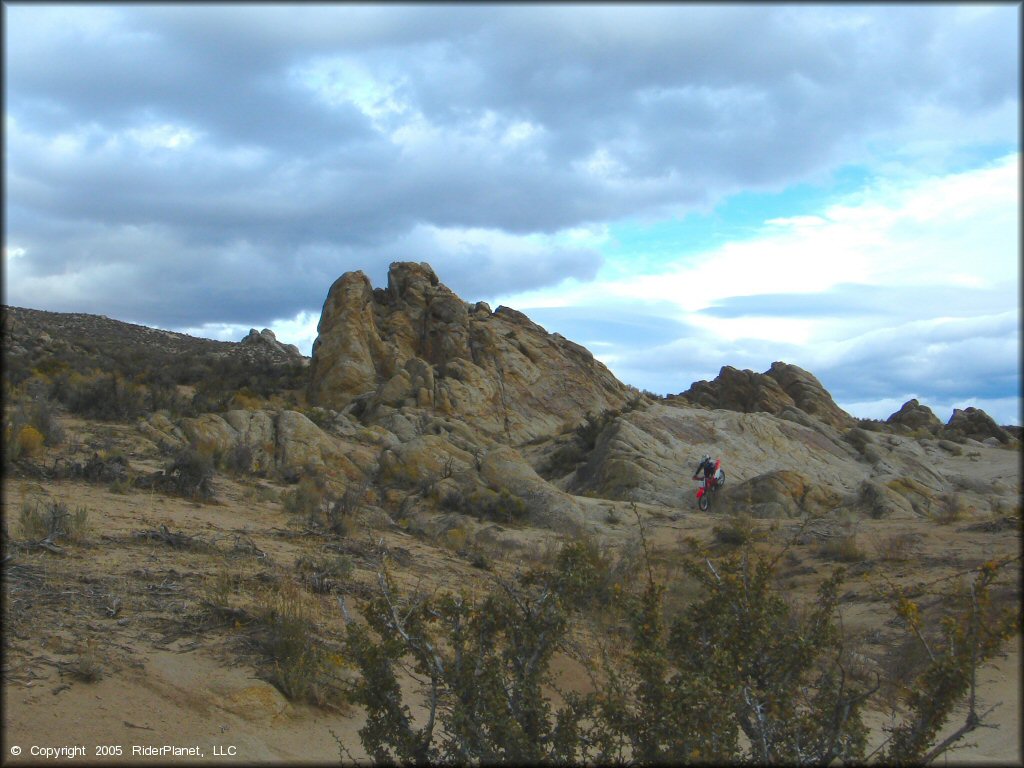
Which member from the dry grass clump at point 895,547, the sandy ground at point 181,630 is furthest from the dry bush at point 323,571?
the dry grass clump at point 895,547

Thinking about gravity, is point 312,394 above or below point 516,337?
below

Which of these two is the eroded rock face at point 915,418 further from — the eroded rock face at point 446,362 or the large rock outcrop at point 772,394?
the eroded rock face at point 446,362

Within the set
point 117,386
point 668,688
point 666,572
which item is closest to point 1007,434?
point 666,572

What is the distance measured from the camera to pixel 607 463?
23.0 metres

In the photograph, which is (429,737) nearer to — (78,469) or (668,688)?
(668,688)

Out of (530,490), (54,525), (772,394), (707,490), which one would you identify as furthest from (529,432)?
(54,525)

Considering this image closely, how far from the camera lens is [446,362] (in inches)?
1292

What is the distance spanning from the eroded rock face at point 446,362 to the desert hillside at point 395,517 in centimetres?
14

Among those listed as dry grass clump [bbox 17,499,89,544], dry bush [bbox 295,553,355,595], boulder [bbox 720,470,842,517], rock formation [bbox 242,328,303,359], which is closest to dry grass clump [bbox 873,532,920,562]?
boulder [bbox 720,470,842,517]

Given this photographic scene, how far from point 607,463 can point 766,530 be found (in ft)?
24.7

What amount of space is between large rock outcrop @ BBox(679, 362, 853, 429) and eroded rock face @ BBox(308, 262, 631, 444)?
4697mm

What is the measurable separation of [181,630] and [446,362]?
2540 cm

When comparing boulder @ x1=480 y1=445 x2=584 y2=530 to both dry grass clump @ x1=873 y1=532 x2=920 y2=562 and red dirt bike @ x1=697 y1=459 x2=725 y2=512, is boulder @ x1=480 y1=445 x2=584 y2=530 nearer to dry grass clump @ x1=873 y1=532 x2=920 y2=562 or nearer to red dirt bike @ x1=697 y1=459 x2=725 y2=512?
red dirt bike @ x1=697 y1=459 x2=725 y2=512

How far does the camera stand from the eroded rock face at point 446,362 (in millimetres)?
29844
